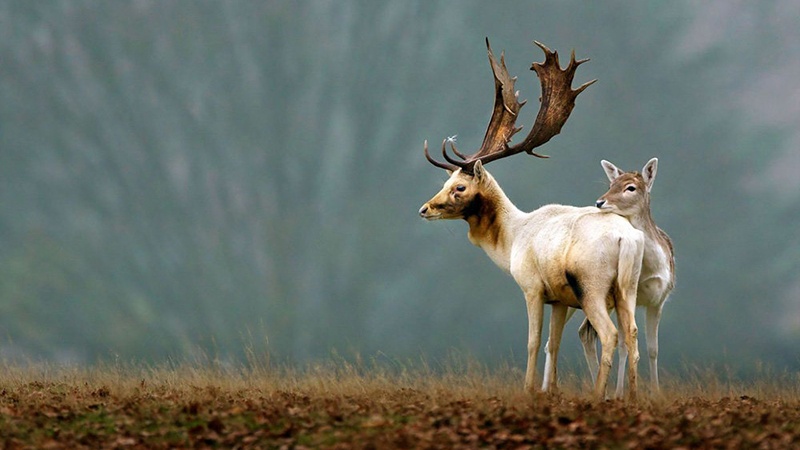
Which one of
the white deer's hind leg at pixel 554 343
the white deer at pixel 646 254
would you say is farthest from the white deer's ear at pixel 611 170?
the white deer's hind leg at pixel 554 343

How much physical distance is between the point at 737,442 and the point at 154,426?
618cm

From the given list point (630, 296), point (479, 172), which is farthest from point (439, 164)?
point (630, 296)

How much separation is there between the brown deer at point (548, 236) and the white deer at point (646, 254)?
0.35 metres

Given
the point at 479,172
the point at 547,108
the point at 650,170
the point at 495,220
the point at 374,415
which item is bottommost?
the point at 374,415

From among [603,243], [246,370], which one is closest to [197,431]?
[246,370]

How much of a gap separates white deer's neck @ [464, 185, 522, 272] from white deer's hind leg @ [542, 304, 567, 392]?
1.16 meters

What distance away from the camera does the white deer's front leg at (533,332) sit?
44.7 feet

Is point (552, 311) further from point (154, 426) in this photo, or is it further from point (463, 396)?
point (154, 426)

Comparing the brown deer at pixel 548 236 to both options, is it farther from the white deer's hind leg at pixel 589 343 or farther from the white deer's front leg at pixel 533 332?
the white deer's hind leg at pixel 589 343

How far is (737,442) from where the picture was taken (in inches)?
384

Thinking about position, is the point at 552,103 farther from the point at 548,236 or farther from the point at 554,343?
the point at 554,343

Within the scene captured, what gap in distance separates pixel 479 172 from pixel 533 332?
103 inches

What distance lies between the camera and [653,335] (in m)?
14.3

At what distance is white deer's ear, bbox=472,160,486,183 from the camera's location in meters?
14.6
